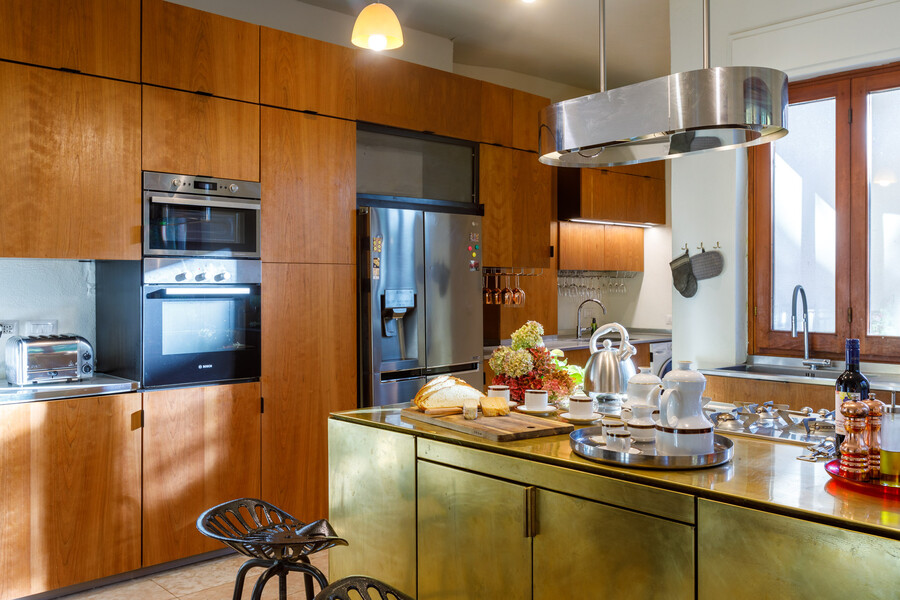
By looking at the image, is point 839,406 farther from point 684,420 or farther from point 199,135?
point 199,135

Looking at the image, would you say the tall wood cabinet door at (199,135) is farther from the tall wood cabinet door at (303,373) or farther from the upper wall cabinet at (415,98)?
the upper wall cabinet at (415,98)

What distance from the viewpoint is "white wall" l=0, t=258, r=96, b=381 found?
3.46m

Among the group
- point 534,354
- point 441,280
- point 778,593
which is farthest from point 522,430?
point 441,280

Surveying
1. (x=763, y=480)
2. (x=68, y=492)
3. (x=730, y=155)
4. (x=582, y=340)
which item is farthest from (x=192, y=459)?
(x=582, y=340)

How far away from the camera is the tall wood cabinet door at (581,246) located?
20.3ft

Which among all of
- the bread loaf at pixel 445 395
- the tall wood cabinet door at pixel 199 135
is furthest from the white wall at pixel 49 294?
the bread loaf at pixel 445 395

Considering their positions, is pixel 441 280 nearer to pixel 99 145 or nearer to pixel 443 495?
pixel 99 145

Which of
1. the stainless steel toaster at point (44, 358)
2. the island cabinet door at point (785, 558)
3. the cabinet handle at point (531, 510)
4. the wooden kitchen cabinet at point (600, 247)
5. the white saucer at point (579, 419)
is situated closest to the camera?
the island cabinet door at point (785, 558)

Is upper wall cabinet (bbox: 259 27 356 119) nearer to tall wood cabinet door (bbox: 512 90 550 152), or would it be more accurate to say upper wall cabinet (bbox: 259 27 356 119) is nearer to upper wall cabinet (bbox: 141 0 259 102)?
upper wall cabinet (bbox: 141 0 259 102)

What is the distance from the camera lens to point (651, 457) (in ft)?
5.66

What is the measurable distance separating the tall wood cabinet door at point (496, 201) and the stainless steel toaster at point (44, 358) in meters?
2.63

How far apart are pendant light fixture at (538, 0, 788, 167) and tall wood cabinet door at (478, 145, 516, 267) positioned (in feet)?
8.45

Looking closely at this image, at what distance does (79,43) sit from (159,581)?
2.51 meters

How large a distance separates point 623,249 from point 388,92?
348 cm
